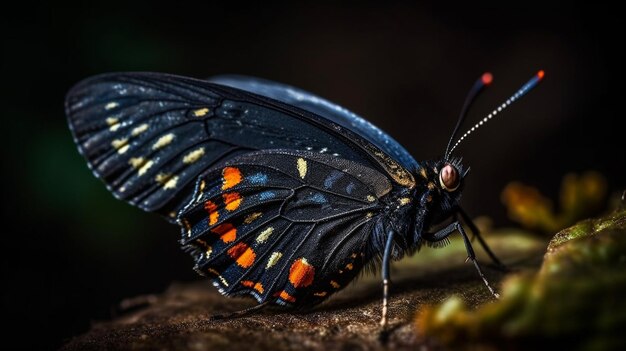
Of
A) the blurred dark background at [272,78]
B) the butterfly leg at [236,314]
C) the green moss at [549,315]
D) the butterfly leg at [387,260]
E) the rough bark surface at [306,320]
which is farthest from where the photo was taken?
the blurred dark background at [272,78]

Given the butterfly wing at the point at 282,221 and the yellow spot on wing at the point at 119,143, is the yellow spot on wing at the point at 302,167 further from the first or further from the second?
the yellow spot on wing at the point at 119,143

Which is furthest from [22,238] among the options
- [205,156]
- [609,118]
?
[609,118]

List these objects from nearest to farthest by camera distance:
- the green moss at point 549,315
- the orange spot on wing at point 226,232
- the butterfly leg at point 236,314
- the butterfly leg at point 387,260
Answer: the green moss at point 549,315 < the butterfly leg at point 387,260 < the butterfly leg at point 236,314 < the orange spot on wing at point 226,232

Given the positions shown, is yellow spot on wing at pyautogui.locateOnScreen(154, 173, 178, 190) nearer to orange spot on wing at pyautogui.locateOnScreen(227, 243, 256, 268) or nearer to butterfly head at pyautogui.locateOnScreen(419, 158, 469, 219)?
orange spot on wing at pyautogui.locateOnScreen(227, 243, 256, 268)

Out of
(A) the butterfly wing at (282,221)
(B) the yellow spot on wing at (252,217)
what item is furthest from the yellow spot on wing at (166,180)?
(B) the yellow spot on wing at (252,217)

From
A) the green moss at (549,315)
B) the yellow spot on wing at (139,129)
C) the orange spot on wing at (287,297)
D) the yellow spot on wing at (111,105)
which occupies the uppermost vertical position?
the yellow spot on wing at (111,105)
